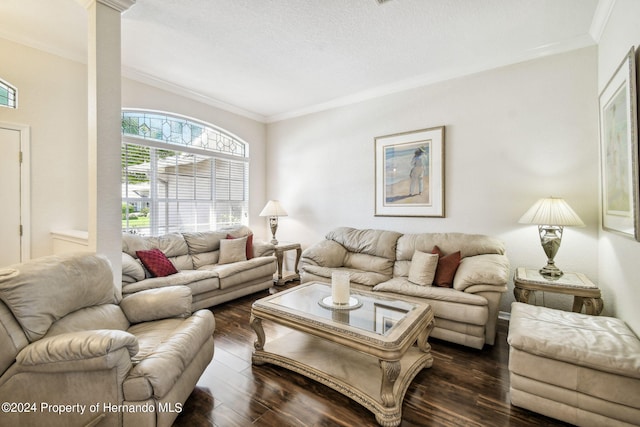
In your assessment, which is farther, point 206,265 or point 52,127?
point 206,265

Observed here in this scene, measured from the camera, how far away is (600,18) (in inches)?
95.0

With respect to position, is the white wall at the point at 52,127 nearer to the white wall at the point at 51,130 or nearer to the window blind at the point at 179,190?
the white wall at the point at 51,130

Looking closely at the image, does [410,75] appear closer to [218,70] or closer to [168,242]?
[218,70]

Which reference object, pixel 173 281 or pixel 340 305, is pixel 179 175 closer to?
pixel 173 281

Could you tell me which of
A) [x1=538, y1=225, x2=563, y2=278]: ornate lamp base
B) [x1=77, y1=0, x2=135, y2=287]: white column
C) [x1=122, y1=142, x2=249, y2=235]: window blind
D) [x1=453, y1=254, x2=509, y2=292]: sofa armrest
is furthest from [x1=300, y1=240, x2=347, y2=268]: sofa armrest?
[x1=538, y1=225, x2=563, y2=278]: ornate lamp base

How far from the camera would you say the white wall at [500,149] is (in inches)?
110

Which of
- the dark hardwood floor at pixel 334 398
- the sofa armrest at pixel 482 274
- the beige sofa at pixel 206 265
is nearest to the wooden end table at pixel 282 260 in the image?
the beige sofa at pixel 206 265

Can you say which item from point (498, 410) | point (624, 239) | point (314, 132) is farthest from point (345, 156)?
point (498, 410)

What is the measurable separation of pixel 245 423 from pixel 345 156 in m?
3.62

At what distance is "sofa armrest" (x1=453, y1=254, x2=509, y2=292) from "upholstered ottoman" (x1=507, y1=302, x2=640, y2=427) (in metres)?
0.60

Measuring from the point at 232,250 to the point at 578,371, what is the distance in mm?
3634

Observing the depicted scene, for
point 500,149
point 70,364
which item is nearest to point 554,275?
point 500,149

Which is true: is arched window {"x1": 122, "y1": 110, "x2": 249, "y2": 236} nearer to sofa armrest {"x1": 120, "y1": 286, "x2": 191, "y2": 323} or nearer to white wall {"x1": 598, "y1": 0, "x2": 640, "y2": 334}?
sofa armrest {"x1": 120, "y1": 286, "x2": 191, "y2": 323}

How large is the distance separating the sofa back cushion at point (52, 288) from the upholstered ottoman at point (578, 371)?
269cm
